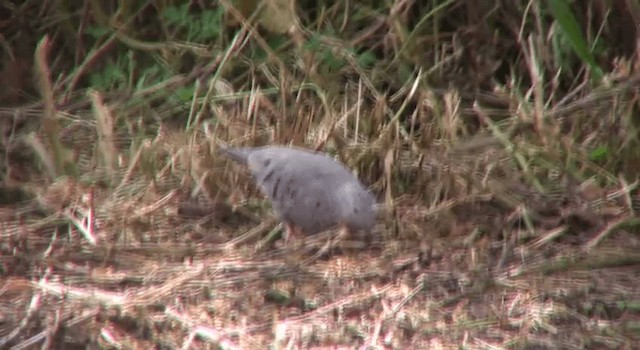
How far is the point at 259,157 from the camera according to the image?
3.25 metres

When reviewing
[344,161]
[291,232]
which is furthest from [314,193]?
[344,161]

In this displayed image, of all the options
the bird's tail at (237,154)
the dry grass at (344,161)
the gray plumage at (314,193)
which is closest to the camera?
the dry grass at (344,161)

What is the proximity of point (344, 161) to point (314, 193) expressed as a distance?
1.58 ft

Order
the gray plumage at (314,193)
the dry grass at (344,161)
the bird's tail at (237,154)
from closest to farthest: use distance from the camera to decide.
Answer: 1. the dry grass at (344,161)
2. the gray plumage at (314,193)
3. the bird's tail at (237,154)

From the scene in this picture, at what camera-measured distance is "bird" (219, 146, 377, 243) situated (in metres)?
3.03

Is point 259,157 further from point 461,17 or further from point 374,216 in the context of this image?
point 461,17

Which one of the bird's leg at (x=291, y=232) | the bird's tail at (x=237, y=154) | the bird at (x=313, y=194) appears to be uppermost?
the bird's tail at (x=237, y=154)

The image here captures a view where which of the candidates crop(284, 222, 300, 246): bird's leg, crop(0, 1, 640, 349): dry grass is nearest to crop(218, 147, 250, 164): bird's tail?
crop(0, 1, 640, 349): dry grass

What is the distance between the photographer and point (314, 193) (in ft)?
10.0

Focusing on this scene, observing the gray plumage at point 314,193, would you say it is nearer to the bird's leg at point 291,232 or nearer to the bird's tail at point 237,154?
the bird's leg at point 291,232

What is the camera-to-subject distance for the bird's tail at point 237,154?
3338 millimetres

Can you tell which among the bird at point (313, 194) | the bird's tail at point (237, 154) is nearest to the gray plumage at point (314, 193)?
the bird at point (313, 194)

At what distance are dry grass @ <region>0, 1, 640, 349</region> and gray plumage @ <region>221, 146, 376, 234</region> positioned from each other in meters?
0.06

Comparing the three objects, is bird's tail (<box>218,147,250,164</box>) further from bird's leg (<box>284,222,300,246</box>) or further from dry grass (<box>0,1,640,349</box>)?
bird's leg (<box>284,222,300,246</box>)
